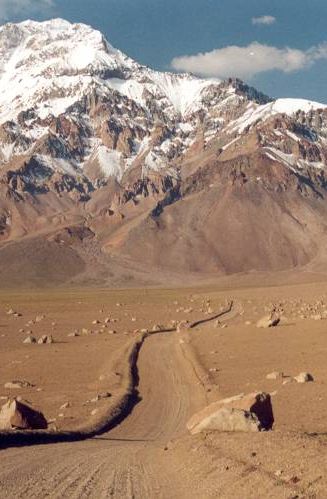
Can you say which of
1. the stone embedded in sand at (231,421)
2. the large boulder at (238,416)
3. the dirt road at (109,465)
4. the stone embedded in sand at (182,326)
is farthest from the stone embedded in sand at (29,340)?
the stone embedded in sand at (231,421)

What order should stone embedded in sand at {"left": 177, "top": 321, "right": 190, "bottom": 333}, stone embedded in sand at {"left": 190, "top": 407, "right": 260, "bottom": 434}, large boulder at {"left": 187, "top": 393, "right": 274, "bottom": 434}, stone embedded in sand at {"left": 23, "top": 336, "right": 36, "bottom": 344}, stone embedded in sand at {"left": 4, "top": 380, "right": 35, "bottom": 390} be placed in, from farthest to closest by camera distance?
stone embedded in sand at {"left": 177, "top": 321, "right": 190, "bottom": 333} < stone embedded in sand at {"left": 23, "top": 336, "right": 36, "bottom": 344} < stone embedded in sand at {"left": 4, "top": 380, "right": 35, "bottom": 390} < large boulder at {"left": 187, "top": 393, "right": 274, "bottom": 434} < stone embedded in sand at {"left": 190, "top": 407, "right": 260, "bottom": 434}

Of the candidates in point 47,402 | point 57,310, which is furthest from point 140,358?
point 57,310

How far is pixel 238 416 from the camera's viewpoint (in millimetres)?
16266

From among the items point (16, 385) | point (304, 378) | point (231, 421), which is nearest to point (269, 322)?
point (304, 378)

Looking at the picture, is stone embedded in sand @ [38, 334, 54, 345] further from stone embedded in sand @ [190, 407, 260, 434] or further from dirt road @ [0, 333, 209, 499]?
stone embedded in sand @ [190, 407, 260, 434]

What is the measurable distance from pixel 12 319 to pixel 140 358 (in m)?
39.5

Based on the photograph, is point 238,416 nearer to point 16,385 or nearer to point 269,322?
point 16,385

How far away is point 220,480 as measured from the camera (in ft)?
40.0

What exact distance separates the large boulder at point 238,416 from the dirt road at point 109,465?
1246 millimetres

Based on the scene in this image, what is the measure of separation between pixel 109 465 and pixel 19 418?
19.3 feet

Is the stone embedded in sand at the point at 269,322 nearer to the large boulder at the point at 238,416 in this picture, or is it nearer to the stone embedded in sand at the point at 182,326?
the stone embedded in sand at the point at 182,326

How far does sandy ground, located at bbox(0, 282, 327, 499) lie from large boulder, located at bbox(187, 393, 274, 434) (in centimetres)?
66

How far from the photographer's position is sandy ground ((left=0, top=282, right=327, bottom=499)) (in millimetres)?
11867

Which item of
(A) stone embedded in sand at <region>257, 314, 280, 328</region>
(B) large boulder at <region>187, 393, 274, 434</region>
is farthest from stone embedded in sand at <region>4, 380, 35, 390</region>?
(A) stone embedded in sand at <region>257, 314, 280, 328</region>
